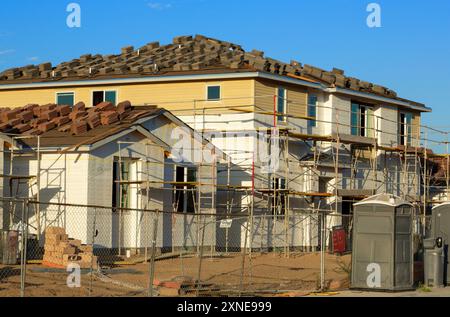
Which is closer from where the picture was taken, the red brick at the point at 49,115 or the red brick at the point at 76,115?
the red brick at the point at 76,115

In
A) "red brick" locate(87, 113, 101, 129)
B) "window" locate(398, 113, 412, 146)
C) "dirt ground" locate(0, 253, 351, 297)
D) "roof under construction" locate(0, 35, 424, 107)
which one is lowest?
"dirt ground" locate(0, 253, 351, 297)

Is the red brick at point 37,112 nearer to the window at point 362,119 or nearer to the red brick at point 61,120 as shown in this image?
→ the red brick at point 61,120

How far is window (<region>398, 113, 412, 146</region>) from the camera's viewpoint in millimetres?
47397

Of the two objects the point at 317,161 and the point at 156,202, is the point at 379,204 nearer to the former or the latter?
the point at 156,202

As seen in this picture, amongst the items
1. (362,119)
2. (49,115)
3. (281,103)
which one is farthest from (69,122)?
(362,119)

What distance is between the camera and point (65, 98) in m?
42.0

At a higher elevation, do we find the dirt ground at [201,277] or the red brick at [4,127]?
the red brick at [4,127]

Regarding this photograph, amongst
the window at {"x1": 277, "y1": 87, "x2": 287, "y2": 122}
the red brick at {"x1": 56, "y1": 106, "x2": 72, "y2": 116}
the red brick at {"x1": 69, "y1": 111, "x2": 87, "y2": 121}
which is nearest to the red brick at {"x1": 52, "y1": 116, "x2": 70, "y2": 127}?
the red brick at {"x1": 69, "y1": 111, "x2": 87, "y2": 121}

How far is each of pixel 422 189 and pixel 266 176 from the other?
42.5 feet

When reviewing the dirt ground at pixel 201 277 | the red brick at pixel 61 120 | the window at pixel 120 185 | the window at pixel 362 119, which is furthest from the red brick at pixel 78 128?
the window at pixel 362 119

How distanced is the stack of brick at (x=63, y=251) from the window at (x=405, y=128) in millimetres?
23790

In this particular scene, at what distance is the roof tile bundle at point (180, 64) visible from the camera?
4003 centimetres

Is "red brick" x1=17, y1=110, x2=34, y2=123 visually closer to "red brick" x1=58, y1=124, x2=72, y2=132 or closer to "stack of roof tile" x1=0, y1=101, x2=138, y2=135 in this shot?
"stack of roof tile" x1=0, y1=101, x2=138, y2=135
